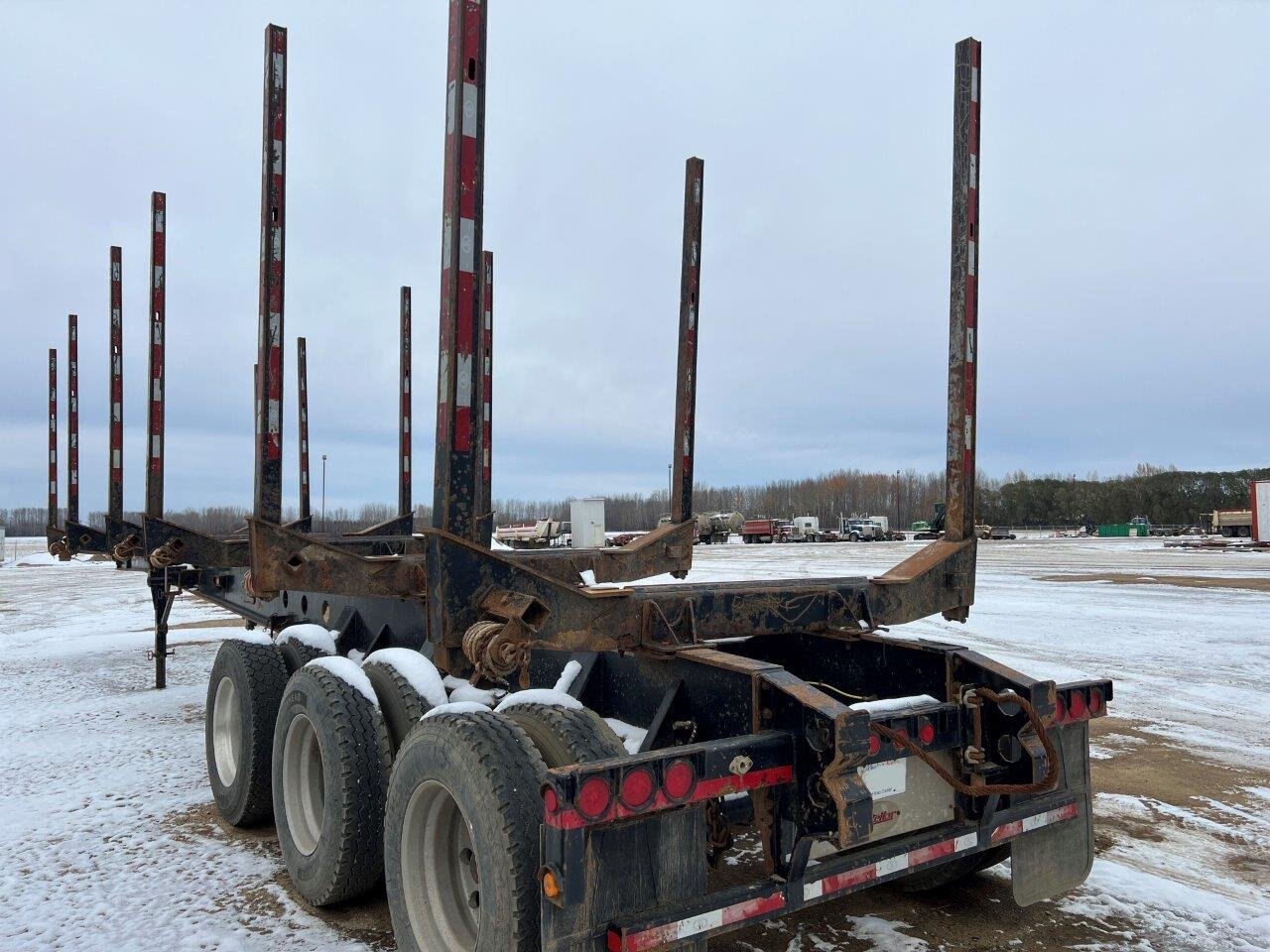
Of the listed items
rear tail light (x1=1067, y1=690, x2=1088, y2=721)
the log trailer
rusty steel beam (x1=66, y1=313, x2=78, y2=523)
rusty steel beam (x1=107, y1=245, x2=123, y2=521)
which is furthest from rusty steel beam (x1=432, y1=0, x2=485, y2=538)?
rusty steel beam (x1=66, y1=313, x2=78, y2=523)

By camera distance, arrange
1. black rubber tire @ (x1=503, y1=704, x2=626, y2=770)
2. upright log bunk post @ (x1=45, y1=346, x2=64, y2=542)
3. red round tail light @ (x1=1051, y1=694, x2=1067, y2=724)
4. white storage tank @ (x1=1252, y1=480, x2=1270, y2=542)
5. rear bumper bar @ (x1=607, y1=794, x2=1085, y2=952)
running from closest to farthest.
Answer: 1. rear bumper bar @ (x1=607, y1=794, x2=1085, y2=952)
2. black rubber tire @ (x1=503, y1=704, x2=626, y2=770)
3. red round tail light @ (x1=1051, y1=694, x2=1067, y2=724)
4. upright log bunk post @ (x1=45, y1=346, x2=64, y2=542)
5. white storage tank @ (x1=1252, y1=480, x2=1270, y2=542)

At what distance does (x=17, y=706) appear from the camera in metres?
8.33

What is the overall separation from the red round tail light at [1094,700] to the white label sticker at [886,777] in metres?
1.03

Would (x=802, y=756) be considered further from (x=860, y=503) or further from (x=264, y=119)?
(x=860, y=503)

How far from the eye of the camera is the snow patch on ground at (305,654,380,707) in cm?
411

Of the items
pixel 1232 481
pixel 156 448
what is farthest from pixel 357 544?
pixel 1232 481

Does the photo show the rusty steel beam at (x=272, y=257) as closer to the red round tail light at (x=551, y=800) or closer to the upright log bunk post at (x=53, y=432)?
the red round tail light at (x=551, y=800)

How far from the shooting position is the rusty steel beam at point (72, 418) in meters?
14.6

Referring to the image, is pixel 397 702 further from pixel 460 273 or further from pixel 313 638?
pixel 460 273

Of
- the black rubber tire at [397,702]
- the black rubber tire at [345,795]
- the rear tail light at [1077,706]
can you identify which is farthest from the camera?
the black rubber tire at [397,702]

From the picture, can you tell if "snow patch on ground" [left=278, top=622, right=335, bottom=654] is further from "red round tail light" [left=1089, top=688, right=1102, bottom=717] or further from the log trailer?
"red round tail light" [left=1089, top=688, right=1102, bottom=717]

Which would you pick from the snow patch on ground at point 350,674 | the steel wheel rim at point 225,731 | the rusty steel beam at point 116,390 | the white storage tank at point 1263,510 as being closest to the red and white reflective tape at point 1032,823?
the snow patch on ground at point 350,674

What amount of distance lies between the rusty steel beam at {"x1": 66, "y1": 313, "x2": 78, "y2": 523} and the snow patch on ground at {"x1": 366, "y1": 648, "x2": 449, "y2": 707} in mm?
12751

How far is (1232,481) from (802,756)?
305 ft
